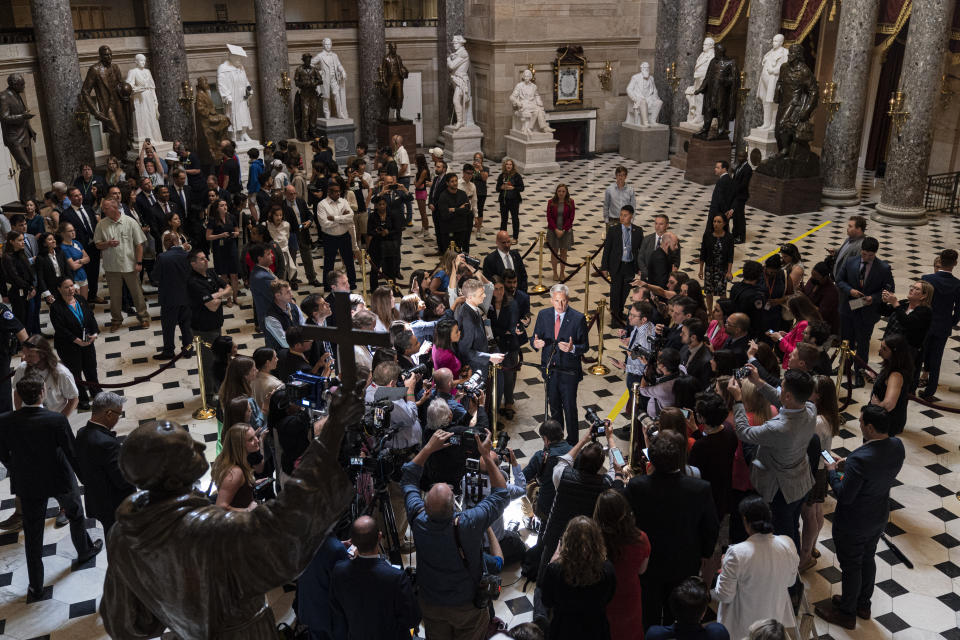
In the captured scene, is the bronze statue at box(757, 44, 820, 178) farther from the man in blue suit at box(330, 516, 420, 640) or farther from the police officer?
the man in blue suit at box(330, 516, 420, 640)

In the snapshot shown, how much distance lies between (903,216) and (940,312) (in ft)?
26.0

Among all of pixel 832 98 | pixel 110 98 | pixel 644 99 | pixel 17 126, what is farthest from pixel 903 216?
pixel 17 126

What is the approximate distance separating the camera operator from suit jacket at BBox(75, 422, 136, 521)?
2.04 metres

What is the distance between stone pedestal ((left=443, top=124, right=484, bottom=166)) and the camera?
20.7 meters

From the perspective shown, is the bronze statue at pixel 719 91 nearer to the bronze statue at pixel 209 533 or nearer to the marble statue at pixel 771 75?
the marble statue at pixel 771 75

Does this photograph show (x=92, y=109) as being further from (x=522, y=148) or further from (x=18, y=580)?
(x=18, y=580)

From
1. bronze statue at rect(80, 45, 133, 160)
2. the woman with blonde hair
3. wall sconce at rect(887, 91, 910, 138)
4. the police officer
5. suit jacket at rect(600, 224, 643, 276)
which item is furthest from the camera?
bronze statue at rect(80, 45, 133, 160)

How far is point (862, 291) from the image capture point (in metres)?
8.63

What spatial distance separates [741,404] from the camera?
5367 mm

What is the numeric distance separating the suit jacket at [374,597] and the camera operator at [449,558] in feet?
0.83

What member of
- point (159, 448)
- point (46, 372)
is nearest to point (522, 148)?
point (46, 372)

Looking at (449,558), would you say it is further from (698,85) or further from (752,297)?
(698,85)

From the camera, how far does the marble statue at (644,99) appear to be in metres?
20.4

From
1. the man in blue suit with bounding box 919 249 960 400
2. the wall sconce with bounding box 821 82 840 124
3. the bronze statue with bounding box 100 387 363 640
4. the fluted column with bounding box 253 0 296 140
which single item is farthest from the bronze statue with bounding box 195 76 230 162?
the bronze statue with bounding box 100 387 363 640
